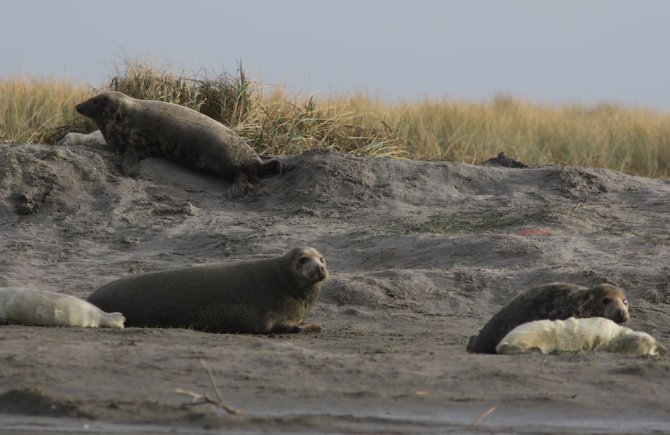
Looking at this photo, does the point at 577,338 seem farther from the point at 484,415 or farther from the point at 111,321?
the point at 111,321

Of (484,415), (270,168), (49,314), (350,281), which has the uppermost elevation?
(270,168)

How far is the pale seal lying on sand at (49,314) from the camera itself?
24.7 feet

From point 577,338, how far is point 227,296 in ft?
7.66

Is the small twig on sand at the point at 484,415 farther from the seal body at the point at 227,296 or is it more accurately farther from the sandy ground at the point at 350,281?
the seal body at the point at 227,296

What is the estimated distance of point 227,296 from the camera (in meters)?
7.96

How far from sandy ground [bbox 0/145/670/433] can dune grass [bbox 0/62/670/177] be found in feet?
4.47

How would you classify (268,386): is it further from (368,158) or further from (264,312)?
(368,158)

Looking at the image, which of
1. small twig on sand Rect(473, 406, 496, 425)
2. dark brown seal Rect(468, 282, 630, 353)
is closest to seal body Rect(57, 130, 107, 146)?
dark brown seal Rect(468, 282, 630, 353)

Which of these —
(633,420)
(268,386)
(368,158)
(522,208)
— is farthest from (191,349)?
(368,158)

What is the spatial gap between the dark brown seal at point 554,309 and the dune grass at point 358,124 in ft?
22.0

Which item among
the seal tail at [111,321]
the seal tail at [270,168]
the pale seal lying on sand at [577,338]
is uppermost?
the seal tail at [270,168]

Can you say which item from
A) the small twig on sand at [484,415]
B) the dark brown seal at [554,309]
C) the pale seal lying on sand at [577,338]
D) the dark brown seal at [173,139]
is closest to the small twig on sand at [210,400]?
the small twig on sand at [484,415]

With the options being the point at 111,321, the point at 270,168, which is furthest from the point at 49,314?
the point at 270,168

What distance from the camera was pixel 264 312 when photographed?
802cm
